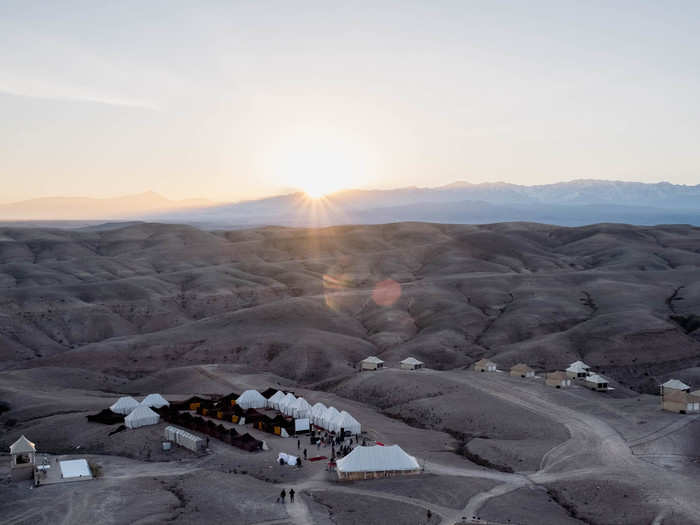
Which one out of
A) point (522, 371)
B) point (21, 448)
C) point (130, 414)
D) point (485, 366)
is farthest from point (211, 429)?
point (522, 371)

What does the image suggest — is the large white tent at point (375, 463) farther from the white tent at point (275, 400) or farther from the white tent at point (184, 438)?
the white tent at point (275, 400)

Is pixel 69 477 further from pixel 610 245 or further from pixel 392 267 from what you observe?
pixel 610 245

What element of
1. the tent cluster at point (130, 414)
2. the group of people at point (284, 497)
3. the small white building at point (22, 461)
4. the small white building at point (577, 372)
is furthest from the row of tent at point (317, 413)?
the small white building at point (577, 372)

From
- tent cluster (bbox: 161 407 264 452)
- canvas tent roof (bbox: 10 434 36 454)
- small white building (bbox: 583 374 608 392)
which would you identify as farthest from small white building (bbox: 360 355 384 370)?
canvas tent roof (bbox: 10 434 36 454)

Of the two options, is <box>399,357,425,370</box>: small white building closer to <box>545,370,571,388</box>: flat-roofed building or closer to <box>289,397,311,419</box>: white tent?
<box>545,370,571,388</box>: flat-roofed building

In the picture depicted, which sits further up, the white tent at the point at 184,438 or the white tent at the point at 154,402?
the white tent at the point at 184,438

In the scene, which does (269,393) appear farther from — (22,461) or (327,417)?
(22,461)

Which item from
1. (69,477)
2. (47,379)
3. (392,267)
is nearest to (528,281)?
(392,267)
